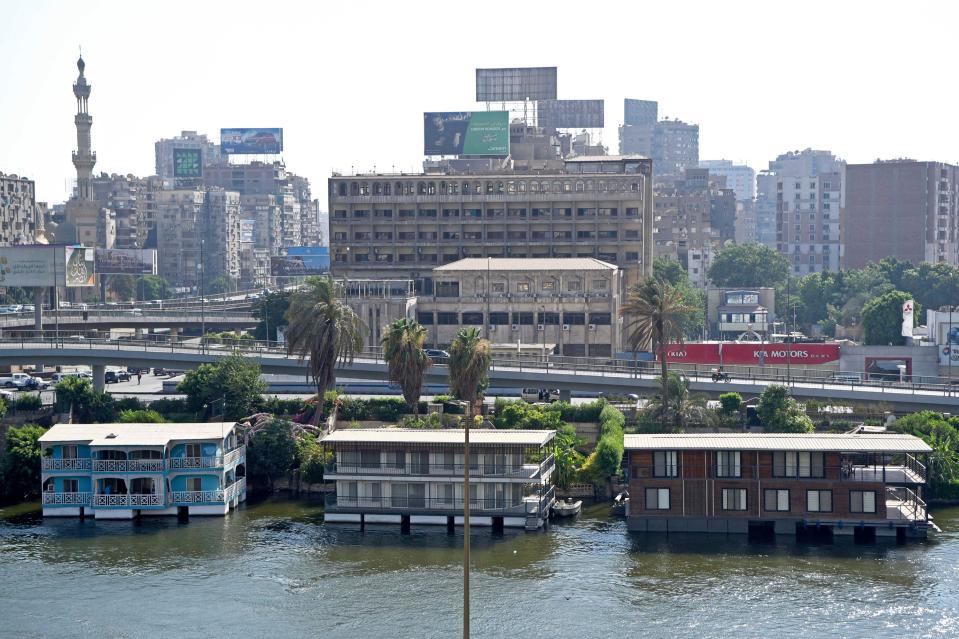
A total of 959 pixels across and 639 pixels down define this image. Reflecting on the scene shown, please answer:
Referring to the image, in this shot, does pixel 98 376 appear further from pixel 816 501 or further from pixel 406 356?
pixel 816 501

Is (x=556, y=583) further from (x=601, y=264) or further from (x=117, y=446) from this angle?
(x=601, y=264)

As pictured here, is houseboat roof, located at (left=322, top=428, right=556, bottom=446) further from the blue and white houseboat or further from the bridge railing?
the bridge railing

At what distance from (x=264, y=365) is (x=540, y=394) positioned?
22571 mm

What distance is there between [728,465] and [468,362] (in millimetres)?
22991

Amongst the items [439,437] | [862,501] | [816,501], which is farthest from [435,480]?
[862,501]

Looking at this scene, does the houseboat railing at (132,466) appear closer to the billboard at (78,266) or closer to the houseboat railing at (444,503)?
the houseboat railing at (444,503)

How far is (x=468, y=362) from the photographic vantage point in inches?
3703

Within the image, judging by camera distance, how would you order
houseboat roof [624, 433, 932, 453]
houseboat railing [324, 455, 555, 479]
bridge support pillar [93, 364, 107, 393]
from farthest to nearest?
bridge support pillar [93, 364, 107, 393]
houseboat railing [324, 455, 555, 479]
houseboat roof [624, 433, 932, 453]

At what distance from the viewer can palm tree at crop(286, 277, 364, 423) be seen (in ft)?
315

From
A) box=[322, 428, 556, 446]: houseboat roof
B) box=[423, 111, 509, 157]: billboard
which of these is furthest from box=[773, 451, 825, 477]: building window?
box=[423, 111, 509, 157]: billboard

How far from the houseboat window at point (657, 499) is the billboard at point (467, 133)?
109 meters

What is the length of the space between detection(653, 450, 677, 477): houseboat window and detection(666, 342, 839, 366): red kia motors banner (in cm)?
5330

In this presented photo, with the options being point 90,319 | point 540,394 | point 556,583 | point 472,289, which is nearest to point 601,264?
point 472,289

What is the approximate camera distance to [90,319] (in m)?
159
